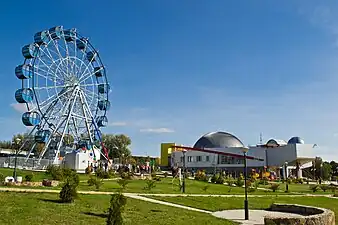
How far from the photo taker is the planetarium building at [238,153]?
8538 cm

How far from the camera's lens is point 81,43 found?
57656mm

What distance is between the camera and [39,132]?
51562mm

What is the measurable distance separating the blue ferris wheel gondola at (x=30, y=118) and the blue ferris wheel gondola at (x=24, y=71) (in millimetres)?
4828

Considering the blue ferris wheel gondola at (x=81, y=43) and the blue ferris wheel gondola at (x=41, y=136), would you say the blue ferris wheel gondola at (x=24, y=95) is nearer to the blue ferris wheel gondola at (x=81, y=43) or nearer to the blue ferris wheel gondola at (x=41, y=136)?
the blue ferris wheel gondola at (x=41, y=136)

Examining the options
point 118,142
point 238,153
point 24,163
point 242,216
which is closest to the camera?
point 242,216

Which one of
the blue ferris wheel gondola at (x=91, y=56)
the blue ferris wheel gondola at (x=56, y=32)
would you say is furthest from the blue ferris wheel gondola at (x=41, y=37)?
the blue ferris wheel gondola at (x=91, y=56)

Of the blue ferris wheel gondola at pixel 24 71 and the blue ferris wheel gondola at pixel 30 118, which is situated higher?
the blue ferris wheel gondola at pixel 24 71

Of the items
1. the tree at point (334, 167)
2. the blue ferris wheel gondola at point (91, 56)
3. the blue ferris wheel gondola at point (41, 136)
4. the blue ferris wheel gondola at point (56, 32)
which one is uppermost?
the blue ferris wheel gondola at point (56, 32)

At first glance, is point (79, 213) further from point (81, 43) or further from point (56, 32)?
point (81, 43)

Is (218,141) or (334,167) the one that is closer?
(218,141)

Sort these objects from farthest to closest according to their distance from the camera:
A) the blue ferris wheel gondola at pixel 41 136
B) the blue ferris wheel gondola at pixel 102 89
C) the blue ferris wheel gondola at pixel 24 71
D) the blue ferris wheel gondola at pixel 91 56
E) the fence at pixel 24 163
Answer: the blue ferris wheel gondola at pixel 102 89 → the blue ferris wheel gondola at pixel 91 56 → the blue ferris wheel gondola at pixel 41 136 → the fence at pixel 24 163 → the blue ferris wheel gondola at pixel 24 71

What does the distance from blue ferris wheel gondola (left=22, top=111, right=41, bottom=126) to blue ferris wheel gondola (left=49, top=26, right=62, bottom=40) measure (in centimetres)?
1093

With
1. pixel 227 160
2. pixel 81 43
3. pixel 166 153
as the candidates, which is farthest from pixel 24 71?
pixel 166 153

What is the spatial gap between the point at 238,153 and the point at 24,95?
192ft
